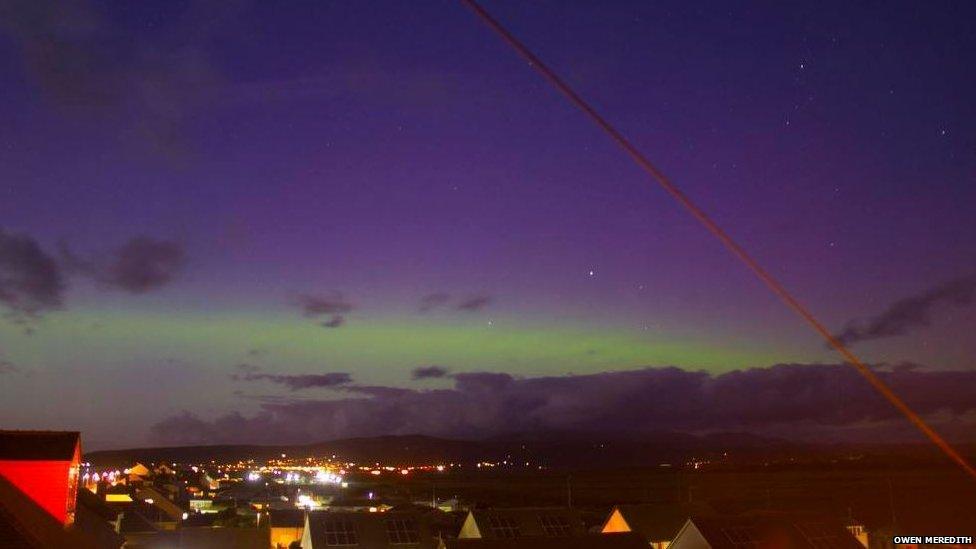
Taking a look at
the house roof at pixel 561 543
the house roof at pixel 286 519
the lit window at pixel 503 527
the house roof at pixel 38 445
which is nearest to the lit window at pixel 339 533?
the lit window at pixel 503 527

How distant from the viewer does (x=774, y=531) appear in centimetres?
2803

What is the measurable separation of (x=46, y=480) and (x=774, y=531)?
863 inches

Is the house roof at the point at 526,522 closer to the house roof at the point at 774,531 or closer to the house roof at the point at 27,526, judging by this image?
the house roof at the point at 774,531

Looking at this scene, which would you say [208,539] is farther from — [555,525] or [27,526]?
[27,526]

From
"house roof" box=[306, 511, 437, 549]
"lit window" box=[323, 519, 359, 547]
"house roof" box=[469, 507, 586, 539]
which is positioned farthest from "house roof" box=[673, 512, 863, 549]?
"lit window" box=[323, 519, 359, 547]

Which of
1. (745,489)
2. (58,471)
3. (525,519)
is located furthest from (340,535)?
(745,489)

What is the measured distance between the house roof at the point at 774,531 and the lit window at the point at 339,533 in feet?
43.8

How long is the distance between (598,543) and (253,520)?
3245 cm

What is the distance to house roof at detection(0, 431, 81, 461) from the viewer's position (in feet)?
57.6

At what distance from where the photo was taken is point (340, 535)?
113 feet

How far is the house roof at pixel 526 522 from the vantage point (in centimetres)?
3725

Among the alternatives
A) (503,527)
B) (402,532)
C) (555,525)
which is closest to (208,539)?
(402,532)

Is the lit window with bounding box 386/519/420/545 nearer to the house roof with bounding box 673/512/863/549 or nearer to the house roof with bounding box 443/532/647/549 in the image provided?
the house roof with bounding box 443/532/647/549

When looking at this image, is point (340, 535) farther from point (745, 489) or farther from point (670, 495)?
point (745, 489)
